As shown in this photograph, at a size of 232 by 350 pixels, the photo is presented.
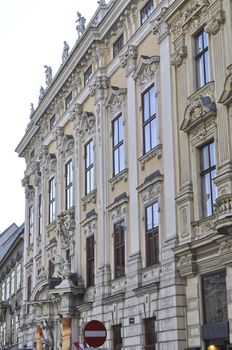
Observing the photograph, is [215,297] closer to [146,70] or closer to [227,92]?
[227,92]

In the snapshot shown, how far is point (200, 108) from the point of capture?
21500 mm

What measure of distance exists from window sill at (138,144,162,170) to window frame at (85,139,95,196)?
5.52m

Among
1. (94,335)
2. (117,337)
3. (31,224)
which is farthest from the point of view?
(31,224)

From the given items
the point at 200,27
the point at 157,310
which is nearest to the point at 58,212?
the point at 157,310

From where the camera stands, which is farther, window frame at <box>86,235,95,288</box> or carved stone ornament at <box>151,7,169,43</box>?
window frame at <box>86,235,95,288</box>

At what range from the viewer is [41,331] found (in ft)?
116

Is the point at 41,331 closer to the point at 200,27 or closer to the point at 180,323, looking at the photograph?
the point at 180,323

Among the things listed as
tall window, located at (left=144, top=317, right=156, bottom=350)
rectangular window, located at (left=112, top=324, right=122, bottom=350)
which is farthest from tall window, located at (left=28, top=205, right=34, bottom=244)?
tall window, located at (left=144, top=317, right=156, bottom=350)

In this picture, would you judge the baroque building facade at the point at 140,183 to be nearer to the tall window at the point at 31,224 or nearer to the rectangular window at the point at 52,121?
the rectangular window at the point at 52,121

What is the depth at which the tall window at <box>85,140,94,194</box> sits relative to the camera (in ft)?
102

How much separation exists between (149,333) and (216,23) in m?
10.2

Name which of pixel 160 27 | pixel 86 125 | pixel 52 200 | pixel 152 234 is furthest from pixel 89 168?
pixel 160 27

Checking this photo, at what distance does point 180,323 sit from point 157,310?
160cm

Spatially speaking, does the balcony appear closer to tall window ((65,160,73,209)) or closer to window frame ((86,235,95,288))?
window frame ((86,235,95,288))
